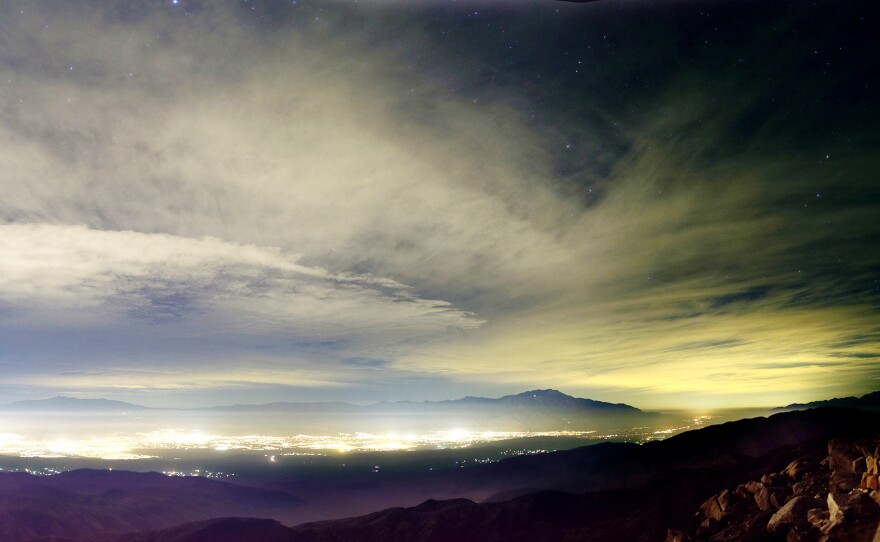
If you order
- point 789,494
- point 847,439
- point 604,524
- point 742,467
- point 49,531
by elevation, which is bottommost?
point 49,531

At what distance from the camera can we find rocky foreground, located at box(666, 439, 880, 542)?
105 feet

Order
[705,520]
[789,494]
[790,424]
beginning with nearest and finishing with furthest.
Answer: [789,494] → [705,520] → [790,424]

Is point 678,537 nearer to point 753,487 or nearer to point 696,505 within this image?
point 753,487

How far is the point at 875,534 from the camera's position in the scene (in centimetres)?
2823

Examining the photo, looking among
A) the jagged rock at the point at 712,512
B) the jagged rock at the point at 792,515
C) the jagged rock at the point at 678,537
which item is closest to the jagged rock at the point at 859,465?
the jagged rock at the point at 792,515

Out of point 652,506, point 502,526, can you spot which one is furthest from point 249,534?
point 652,506

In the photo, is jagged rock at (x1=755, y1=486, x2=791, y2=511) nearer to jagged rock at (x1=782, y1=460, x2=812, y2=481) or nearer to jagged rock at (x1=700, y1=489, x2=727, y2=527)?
jagged rock at (x1=700, y1=489, x2=727, y2=527)

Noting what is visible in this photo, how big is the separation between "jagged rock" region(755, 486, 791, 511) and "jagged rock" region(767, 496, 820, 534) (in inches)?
180

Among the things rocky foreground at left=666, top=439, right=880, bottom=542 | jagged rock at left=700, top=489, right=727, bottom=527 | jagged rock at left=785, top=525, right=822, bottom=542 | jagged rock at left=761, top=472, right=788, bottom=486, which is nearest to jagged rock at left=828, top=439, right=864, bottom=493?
rocky foreground at left=666, top=439, right=880, bottom=542

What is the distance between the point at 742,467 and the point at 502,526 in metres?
63.9

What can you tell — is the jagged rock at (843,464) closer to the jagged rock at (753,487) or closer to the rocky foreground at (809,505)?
the rocky foreground at (809,505)

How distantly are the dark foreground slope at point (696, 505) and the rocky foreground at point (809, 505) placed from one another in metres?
0.10

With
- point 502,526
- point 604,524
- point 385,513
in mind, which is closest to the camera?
point 604,524

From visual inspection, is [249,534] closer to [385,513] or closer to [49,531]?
[385,513]
